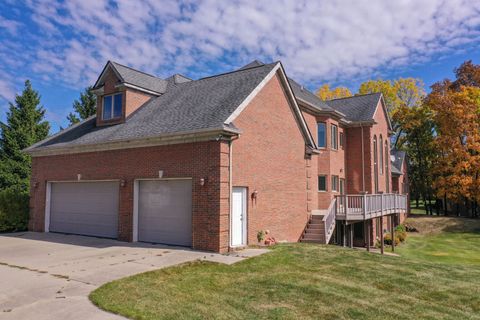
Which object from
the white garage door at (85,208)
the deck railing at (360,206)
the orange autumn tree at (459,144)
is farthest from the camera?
the orange autumn tree at (459,144)

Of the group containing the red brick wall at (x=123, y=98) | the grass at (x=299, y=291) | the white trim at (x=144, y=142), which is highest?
the red brick wall at (x=123, y=98)

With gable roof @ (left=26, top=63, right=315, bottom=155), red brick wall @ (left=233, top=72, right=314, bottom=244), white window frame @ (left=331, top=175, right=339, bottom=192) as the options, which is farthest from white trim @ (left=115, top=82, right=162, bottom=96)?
white window frame @ (left=331, top=175, right=339, bottom=192)

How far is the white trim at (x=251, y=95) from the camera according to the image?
41.0 ft

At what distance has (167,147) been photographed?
42.9 feet

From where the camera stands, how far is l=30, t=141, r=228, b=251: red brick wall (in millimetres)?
11867

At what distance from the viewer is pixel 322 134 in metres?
22.5

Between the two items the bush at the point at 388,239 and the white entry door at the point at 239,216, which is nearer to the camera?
the white entry door at the point at 239,216

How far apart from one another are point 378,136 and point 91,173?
795 inches

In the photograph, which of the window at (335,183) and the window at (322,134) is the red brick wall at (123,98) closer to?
the window at (322,134)

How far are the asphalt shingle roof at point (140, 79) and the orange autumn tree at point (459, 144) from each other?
2536 centimetres

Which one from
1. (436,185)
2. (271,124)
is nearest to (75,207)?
(271,124)

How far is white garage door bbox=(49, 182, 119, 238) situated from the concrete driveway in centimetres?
74

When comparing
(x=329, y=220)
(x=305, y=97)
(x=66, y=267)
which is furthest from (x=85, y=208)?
(x=305, y=97)

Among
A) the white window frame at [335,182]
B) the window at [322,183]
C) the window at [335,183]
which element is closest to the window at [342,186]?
the white window frame at [335,182]
